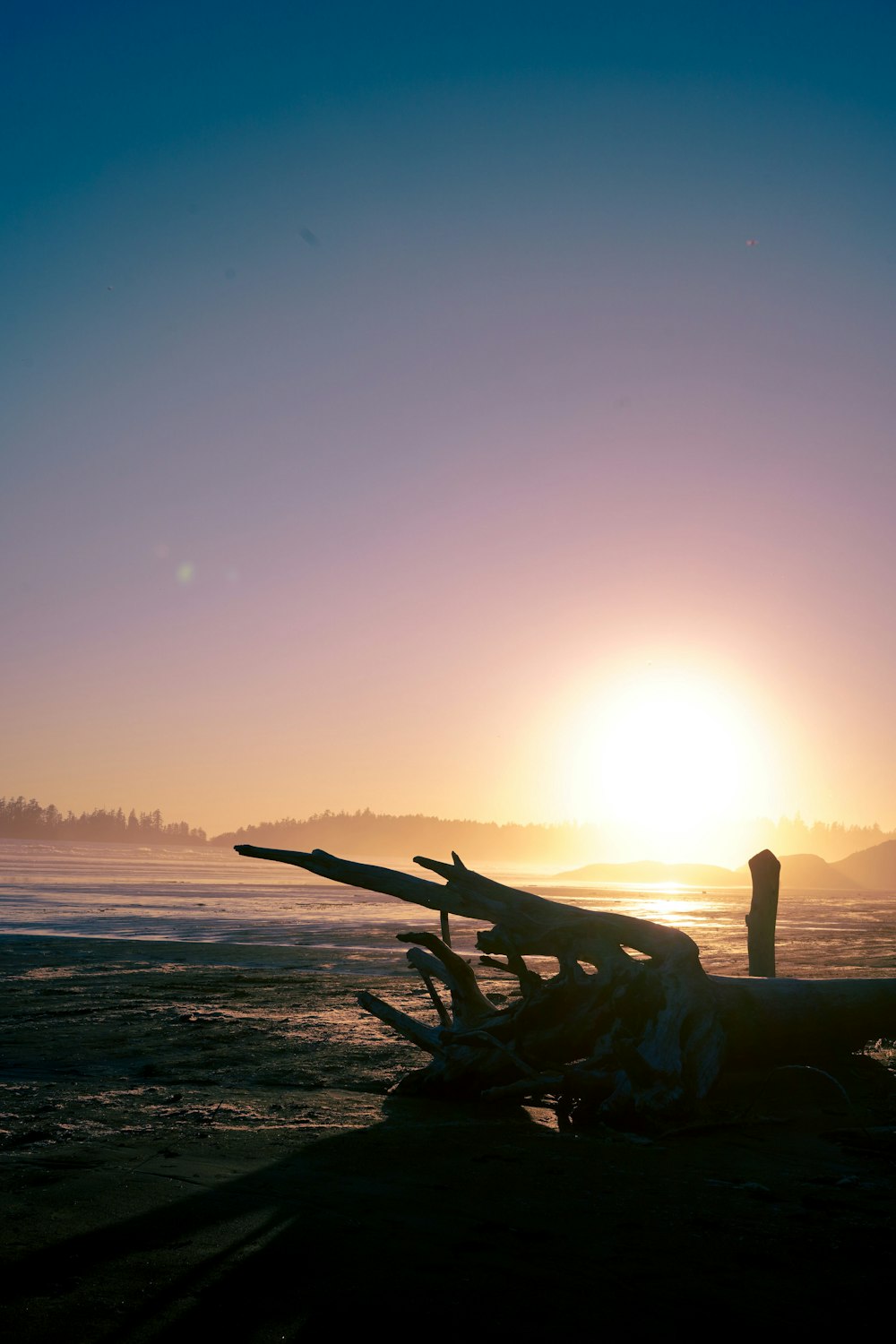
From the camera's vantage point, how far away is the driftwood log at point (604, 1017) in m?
7.21

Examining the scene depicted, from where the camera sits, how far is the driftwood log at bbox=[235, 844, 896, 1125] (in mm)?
7207

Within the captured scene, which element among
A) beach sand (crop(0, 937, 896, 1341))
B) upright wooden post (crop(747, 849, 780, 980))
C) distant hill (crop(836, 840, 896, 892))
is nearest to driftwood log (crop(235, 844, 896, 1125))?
beach sand (crop(0, 937, 896, 1341))

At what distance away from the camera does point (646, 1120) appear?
22.2 ft

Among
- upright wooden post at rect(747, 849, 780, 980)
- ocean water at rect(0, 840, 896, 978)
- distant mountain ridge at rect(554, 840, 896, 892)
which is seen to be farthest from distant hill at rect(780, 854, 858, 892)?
upright wooden post at rect(747, 849, 780, 980)

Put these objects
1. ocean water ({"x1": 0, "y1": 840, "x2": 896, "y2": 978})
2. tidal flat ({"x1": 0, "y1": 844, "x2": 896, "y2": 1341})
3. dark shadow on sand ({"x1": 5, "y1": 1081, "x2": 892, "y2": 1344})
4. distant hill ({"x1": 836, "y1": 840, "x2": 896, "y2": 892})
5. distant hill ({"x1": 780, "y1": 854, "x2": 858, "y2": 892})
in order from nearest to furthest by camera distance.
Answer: dark shadow on sand ({"x1": 5, "y1": 1081, "x2": 892, "y2": 1344}) < tidal flat ({"x1": 0, "y1": 844, "x2": 896, "y2": 1341}) < ocean water ({"x1": 0, "y1": 840, "x2": 896, "y2": 978}) < distant hill ({"x1": 780, "y1": 854, "x2": 858, "y2": 892}) < distant hill ({"x1": 836, "y1": 840, "x2": 896, "y2": 892})

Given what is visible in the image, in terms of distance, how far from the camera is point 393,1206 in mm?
4738

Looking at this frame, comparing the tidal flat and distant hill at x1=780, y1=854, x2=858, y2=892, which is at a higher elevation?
the tidal flat

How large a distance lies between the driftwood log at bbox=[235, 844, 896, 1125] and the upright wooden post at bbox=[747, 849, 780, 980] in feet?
5.85

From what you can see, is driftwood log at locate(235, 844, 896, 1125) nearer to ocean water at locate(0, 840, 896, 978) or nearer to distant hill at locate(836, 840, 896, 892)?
ocean water at locate(0, 840, 896, 978)

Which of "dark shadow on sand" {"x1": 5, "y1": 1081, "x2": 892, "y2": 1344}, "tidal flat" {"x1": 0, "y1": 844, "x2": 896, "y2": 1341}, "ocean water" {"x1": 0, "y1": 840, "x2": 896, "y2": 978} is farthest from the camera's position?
"ocean water" {"x1": 0, "y1": 840, "x2": 896, "y2": 978}

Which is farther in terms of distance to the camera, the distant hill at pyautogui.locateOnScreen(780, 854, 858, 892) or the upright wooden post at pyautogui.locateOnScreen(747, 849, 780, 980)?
the distant hill at pyautogui.locateOnScreen(780, 854, 858, 892)

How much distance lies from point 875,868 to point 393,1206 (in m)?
194

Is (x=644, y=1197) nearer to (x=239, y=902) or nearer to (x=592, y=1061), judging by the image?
(x=592, y=1061)

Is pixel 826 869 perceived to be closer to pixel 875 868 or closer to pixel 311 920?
pixel 875 868
